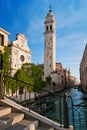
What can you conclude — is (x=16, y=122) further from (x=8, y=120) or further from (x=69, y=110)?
(x=69, y=110)

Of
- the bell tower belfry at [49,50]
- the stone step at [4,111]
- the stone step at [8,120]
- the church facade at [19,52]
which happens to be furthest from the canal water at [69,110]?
the bell tower belfry at [49,50]

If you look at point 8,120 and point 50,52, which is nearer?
point 8,120

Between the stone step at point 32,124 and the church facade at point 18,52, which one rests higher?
the church facade at point 18,52

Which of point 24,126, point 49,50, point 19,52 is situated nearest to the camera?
point 24,126

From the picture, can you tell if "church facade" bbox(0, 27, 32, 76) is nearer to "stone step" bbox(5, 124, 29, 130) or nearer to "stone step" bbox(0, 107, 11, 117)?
"stone step" bbox(0, 107, 11, 117)

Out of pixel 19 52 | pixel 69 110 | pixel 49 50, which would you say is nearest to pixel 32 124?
pixel 69 110

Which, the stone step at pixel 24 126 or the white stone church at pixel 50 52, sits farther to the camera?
the white stone church at pixel 50 52

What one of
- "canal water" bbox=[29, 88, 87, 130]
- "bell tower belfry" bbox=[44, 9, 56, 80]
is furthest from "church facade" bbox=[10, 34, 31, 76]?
"bell tower belfry" bbox=[44, 9, 56, 80]

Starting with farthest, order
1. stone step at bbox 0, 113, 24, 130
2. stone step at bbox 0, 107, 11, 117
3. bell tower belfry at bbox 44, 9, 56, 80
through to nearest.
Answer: bell tower belfry at bbox 44, 9, 56, 80 → stone step at bbox 0, 107, 11, 117 → stone step at bbox 0, 113, 24, 130

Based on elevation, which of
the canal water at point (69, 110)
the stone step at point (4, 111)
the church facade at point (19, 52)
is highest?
the church facade at point (19, 52)

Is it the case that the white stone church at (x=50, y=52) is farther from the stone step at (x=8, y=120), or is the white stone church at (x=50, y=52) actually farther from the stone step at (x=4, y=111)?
the stone step at (x=8, y=120)

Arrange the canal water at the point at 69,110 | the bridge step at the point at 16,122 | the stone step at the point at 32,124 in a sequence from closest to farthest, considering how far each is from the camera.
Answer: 1. the bridge step at the point at 16,122
2. the stone step at the point at 32,124
3. the canal water at the point at 69,110

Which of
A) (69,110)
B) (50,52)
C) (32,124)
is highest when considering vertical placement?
(50,52)

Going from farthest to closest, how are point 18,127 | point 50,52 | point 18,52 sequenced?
1. point 50,52
2. point 18,52
3. point 18,127
